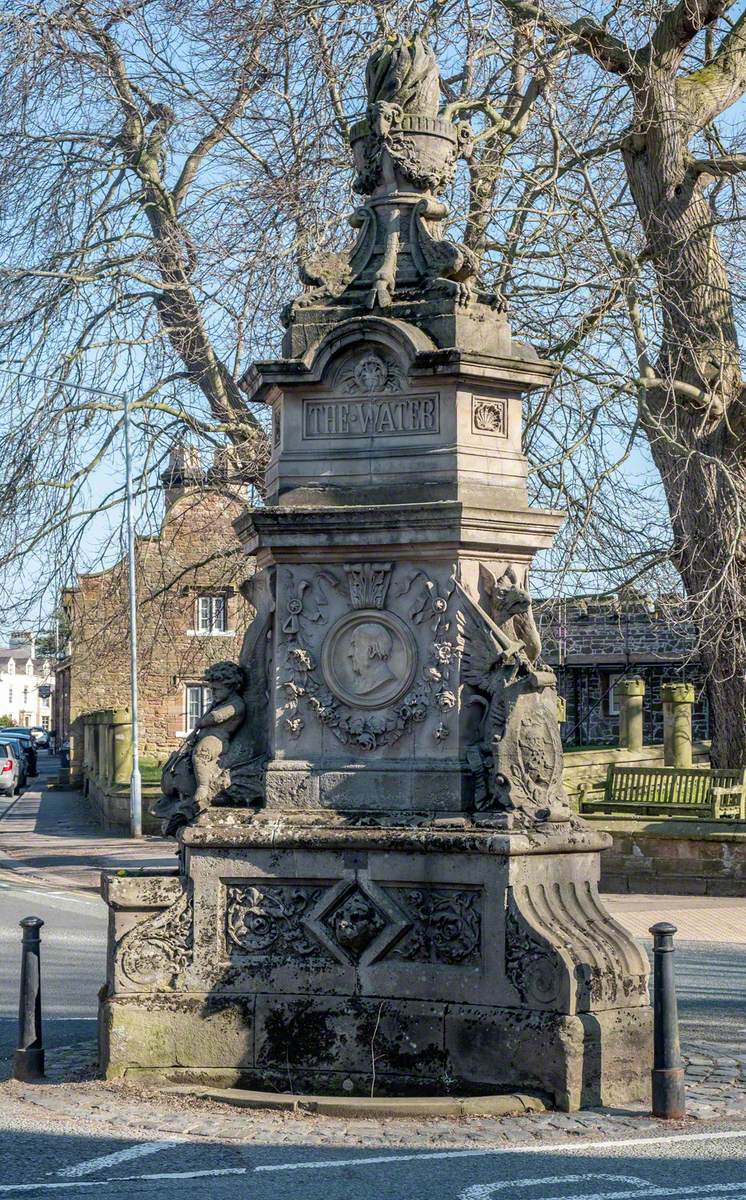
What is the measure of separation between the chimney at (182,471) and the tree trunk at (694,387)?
18.4 ft

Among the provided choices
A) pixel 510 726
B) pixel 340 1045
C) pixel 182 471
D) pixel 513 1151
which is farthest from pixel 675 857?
pixel 513 1151

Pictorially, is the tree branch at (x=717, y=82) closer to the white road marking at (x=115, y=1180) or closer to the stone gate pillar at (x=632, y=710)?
the white road marking at (x=115, y=1180)

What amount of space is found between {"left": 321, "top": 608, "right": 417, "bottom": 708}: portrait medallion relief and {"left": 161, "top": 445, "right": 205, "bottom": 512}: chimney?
11920 millimetres

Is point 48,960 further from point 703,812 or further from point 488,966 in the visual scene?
point 703,812

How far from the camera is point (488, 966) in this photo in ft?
28.0

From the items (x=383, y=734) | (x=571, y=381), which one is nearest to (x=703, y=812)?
(x=571, y=381)

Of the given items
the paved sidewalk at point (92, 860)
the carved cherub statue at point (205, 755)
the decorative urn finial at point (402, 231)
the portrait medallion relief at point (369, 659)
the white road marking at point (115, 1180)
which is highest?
the decorative urn finial at point (402, 231)

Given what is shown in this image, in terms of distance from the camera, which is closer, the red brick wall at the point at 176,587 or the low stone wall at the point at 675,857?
the low stone wall at the point at 675,857

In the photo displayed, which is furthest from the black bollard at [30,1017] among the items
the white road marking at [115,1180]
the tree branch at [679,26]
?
the tree branch at [679,26]

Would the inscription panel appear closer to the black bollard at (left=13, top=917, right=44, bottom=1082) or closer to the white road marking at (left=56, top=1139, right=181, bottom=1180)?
the black bollard at (left=13, top=917, right=44, bottom=1082)

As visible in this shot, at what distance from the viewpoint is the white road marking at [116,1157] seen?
7.09 meters

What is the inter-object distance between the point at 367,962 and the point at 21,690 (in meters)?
163

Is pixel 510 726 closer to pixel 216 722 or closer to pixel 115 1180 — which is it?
pixel 216 722

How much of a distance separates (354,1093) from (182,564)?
17.0m
